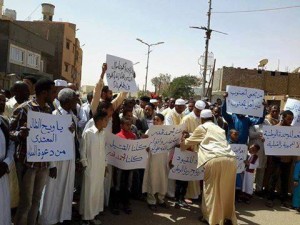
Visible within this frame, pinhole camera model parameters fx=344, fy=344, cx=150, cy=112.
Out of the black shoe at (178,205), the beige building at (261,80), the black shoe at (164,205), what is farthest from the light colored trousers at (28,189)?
the beige building at (261,80)

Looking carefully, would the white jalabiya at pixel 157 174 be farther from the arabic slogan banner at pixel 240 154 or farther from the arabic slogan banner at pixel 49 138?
the arabic slogan banner at pixel 49 138

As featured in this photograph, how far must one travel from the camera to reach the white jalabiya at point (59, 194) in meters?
4.81

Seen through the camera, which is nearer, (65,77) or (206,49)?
(206,49)

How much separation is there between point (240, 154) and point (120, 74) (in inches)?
123

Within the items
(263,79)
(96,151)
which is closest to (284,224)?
(96,151)

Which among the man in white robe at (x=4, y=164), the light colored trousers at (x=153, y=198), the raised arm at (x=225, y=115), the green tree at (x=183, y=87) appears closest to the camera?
the man in white robe at (x=4, y=164)

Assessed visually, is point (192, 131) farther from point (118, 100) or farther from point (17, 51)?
point (17, 51)

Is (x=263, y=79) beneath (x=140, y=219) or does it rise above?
above

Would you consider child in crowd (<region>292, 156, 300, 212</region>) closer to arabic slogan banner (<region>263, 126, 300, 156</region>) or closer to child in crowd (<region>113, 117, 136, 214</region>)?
arabic slogan banner (<region>263, 126, 300, 156</region>)

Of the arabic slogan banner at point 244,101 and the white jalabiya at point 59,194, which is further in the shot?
the arabic slogan banner at point 244,101

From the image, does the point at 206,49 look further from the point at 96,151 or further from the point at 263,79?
the point at 263,79

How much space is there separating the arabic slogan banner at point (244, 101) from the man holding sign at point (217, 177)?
199 cm

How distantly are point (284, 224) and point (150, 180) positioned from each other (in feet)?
8.34

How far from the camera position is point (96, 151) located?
5148 mm
